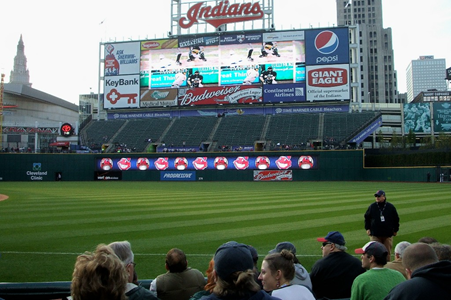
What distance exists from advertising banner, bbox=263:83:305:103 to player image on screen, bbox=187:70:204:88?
8002 millimetres

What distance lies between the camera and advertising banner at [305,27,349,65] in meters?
52.9

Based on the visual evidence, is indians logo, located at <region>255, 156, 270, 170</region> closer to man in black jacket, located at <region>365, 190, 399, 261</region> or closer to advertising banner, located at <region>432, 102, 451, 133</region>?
man in black jacket, located at <region>365, 190, 399, 261</region>

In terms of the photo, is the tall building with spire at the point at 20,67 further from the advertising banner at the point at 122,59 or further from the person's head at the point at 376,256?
the person's head at the point at 376,256

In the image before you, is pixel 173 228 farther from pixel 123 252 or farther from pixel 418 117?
pixel 418 117

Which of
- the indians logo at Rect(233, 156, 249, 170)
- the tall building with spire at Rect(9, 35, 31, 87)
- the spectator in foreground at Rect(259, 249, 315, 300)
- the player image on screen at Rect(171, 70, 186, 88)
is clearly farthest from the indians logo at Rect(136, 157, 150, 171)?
the tall building with spire at Rect(9, 35, 31, 87)

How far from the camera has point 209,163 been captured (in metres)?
50.6

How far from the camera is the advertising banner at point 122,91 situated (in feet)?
190

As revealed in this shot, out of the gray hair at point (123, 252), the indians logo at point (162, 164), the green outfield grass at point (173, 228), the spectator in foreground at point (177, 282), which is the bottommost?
the green outfield grass at point (173, 228)

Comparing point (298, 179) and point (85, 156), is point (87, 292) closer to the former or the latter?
point (298, 179)

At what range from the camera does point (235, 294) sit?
10.0 ft

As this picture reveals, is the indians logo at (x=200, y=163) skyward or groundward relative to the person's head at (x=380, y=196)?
skyward

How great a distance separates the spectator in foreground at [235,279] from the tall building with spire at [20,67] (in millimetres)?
204601

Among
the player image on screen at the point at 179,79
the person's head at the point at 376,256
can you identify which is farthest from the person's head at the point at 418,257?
the player image on screen at the point at 179,79

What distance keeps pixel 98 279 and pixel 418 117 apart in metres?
94.8
